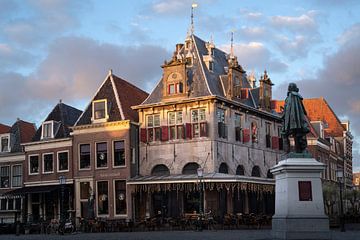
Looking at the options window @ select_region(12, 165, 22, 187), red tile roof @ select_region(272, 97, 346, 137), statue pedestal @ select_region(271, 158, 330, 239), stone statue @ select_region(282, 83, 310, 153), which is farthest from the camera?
red tile roof @ select_region(272, 97, 346, 137)

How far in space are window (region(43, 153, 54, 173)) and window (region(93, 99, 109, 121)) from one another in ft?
17.1

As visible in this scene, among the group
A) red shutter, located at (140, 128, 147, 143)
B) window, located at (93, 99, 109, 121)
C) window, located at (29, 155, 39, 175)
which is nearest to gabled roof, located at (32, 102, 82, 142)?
window, located at (29, 155, 39, 175)

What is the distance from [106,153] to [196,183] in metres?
8.00

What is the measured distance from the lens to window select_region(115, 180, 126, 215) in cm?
3956

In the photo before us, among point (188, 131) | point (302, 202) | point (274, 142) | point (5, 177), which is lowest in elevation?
point (302, 202)

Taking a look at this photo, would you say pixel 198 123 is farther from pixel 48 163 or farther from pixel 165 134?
pixel 48 163

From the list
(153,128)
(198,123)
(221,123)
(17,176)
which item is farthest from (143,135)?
(17,176)

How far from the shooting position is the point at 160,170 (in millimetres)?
39906

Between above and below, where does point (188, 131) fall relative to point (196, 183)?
A: above

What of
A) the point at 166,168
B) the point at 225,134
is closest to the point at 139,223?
the point at 166,168

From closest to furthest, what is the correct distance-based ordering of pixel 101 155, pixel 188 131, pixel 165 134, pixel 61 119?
pixel 188 131
pixel 165 134
pixel 101 155
pixel 61 119

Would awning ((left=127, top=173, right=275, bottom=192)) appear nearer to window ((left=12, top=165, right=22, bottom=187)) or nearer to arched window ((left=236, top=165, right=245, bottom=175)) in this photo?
arched window ((left=236, top=165, right=245, bottom=175))

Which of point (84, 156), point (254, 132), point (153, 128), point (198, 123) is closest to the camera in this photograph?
point (198, 123)

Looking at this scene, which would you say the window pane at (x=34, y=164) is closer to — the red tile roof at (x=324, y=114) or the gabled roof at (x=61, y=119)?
the gabled roof at (x=61, y=119)
